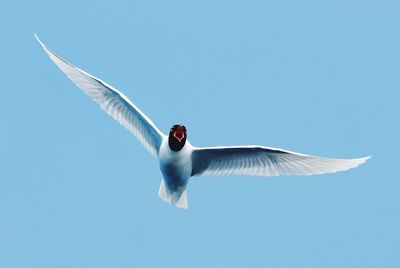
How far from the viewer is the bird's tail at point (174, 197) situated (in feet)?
60.2

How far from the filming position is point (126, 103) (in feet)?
60.8

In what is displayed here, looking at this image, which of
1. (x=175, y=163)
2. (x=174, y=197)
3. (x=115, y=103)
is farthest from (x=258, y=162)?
(x=115, y=103)

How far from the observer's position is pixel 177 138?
17.3 meters

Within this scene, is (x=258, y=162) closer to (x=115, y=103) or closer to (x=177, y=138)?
(x=177, y=138)

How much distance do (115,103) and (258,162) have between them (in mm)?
3344

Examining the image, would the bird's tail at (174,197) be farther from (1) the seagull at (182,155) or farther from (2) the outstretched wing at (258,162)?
(2) the outstretched wing at (258,162)

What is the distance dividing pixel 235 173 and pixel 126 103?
271 centimetres

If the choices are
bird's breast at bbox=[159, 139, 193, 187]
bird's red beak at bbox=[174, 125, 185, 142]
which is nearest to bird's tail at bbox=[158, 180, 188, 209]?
bird's breast at bbox=[159, 139, 193, 187]

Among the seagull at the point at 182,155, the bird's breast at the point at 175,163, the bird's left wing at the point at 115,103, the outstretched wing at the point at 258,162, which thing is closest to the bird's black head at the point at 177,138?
the seagull at the point at 182,155

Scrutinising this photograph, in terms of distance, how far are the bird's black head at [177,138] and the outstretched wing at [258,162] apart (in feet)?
1.45

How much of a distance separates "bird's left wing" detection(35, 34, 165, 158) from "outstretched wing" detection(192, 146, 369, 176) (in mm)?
1116

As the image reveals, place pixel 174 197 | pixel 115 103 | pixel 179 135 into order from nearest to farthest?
pixel 179 135 < pixel 174 197 < pixel 115 103

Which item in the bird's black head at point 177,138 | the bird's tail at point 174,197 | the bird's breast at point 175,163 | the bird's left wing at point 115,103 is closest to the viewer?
the bird's black head at point 177,138

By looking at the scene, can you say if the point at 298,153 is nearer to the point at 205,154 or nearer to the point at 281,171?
the point at 281,171
